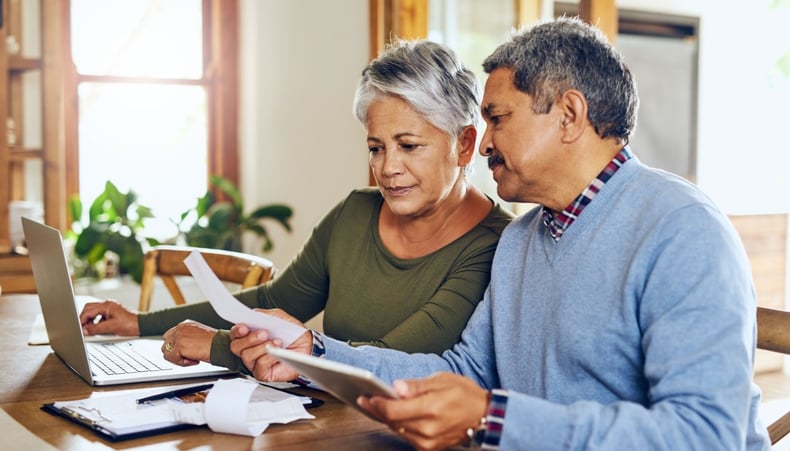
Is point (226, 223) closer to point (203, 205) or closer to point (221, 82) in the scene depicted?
point (203, 205)

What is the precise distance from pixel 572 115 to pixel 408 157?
558 mm

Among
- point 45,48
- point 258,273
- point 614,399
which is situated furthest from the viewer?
point 45,48

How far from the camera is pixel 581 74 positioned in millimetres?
1452

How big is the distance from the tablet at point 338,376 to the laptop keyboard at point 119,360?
645 millimetres

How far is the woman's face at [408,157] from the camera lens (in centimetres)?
193

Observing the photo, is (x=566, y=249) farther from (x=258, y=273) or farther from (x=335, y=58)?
(x=335, y=58)

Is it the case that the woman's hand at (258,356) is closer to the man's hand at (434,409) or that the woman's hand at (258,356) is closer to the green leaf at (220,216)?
the man's hand at (434,409)

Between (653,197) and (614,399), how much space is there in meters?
0.31

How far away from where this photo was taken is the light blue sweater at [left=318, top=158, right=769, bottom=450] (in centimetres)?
116

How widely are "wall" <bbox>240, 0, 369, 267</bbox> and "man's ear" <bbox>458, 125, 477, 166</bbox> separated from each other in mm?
1794

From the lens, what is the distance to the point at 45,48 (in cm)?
385

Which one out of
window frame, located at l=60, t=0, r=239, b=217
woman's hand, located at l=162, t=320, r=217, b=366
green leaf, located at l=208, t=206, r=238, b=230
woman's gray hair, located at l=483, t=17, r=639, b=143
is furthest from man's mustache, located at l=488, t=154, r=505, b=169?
window frame, located at l=60, t=0, r=239, b=217

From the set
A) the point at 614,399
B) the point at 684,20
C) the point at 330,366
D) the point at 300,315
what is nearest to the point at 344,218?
the point at 300,315

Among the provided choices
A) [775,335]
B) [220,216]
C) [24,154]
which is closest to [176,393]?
[775,335]
